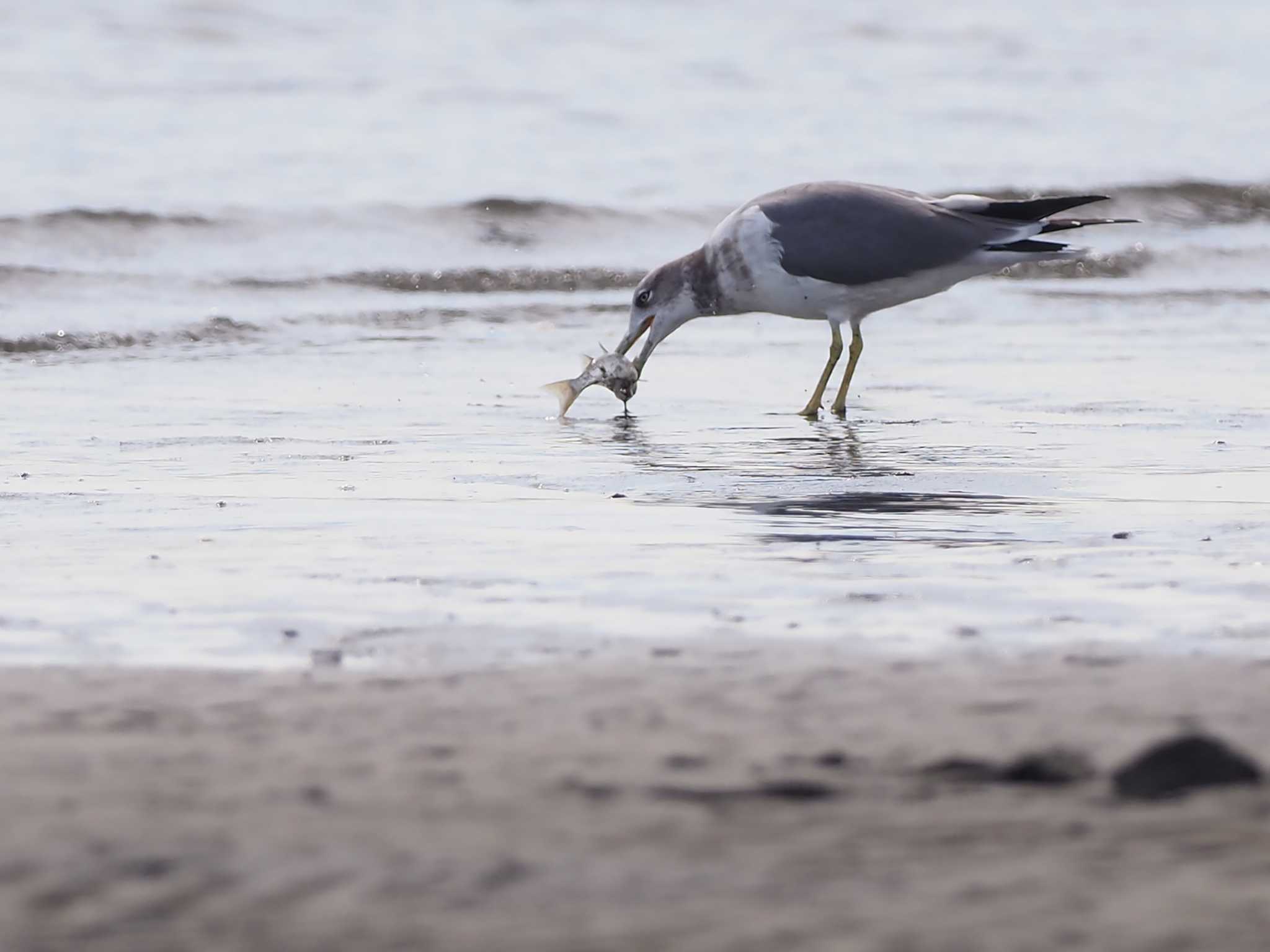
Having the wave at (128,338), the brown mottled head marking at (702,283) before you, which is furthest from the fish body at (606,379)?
the wave at (128,338)

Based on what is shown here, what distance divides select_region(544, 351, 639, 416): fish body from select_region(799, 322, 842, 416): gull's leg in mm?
648

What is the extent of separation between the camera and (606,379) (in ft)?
25.4

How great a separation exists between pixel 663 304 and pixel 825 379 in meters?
0.91

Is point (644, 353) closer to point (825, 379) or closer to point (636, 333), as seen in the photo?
point (636, 333)

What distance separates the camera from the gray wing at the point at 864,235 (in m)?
7.90

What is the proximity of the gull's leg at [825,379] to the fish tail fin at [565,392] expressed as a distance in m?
0.83

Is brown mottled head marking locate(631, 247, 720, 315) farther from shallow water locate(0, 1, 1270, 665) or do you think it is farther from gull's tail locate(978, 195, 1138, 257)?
gull's tail locate(978, 195, 1138, 257)

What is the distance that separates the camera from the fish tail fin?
752 cm

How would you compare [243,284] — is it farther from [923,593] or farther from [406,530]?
[923,593]

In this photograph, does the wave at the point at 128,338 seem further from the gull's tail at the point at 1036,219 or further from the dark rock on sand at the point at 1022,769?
the dark rock on sand at the point at 1022,769

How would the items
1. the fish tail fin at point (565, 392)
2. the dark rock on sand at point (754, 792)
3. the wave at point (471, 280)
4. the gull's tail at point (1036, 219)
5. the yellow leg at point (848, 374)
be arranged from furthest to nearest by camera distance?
the wave at point (471, 280), the gull's tail at point (1036, 219), the yellow leg at point (848, 374), the fish tail fin at point (565, 392), the dark rock on sand at point (754, 792)

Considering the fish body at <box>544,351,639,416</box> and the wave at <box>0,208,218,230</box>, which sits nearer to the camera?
the fish body at <box>544,351,639,416</box>

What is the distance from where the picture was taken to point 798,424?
7.32 m

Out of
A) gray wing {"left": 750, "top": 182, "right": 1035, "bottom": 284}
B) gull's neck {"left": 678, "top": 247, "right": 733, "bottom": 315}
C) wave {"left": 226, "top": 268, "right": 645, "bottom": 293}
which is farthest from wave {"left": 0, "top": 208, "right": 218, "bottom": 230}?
gray wing {"left": 750, "top": 182, "right": 1035, "bottom": 284}
